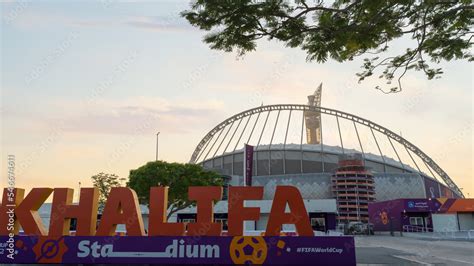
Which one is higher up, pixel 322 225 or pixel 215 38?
pixel 215 38

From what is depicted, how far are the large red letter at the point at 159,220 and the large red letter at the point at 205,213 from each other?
50cm

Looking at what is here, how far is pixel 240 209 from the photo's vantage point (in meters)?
13.7

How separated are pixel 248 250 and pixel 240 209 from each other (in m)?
1.59

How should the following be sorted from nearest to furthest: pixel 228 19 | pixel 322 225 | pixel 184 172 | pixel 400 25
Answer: pixel 228 19, pixel 400 25, pixel 184 172, pixel 322 225

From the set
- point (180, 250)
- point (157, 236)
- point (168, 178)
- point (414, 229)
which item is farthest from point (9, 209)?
point (414, 229)

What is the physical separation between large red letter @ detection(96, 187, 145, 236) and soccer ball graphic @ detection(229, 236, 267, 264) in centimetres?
340

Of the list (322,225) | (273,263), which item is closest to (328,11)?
Result: (273,263)

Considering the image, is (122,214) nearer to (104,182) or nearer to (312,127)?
(104,182)

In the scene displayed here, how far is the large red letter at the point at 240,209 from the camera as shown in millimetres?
13500

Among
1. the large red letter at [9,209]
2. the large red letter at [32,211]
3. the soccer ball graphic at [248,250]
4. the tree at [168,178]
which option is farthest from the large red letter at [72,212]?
the tree at [168,178]

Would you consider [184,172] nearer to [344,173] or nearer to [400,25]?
[400,25]

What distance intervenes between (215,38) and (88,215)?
990 cm

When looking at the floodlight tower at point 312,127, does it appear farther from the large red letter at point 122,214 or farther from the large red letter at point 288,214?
the large red letter at point 122,214

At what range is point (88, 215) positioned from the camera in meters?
14.1
